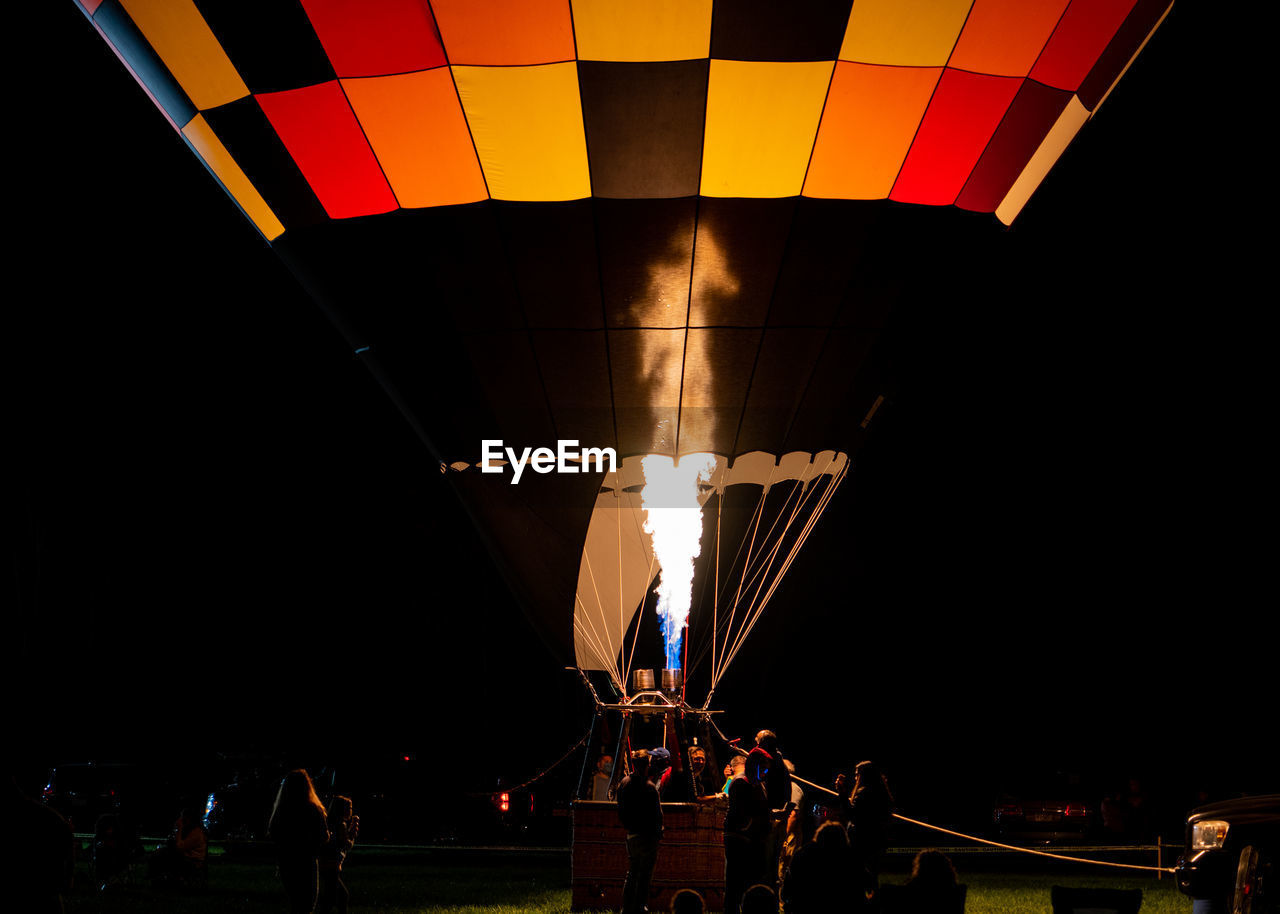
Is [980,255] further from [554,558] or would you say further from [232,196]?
[232,196]

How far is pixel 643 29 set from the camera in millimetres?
6496

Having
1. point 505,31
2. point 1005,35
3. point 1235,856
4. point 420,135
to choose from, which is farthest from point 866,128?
point 1235,856

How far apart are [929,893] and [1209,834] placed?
3187 millimetres

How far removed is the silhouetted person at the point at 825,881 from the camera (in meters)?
3.11

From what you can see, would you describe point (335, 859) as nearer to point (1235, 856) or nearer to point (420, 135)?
point (420, 135)

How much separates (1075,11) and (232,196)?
218 inches

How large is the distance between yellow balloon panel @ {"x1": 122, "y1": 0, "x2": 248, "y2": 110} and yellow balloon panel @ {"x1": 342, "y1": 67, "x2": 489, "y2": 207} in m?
0.79

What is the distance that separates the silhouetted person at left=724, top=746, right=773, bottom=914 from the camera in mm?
5555

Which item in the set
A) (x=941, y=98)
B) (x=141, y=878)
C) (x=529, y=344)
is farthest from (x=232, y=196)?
(x=141, y=878)

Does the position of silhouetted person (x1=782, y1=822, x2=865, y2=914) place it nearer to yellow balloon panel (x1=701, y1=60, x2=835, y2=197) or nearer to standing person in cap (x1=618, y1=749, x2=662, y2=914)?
standing person in cap (x1=618, y1=749, x2=662, y2=914)

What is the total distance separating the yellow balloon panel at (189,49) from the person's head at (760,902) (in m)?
5.89

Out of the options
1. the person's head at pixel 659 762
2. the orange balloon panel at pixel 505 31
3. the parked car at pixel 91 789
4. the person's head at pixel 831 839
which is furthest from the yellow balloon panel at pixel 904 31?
the parked car at pixel 91 789

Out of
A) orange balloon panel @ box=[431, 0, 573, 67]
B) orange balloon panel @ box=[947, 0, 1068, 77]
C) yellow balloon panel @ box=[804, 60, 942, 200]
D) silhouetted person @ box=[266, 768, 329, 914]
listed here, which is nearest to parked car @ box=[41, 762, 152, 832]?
silhouetted person @ box=[266, 768, 329, 914]

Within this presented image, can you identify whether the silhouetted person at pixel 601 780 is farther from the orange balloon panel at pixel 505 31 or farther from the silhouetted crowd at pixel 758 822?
the orange balloon panel at pixel 505 31
